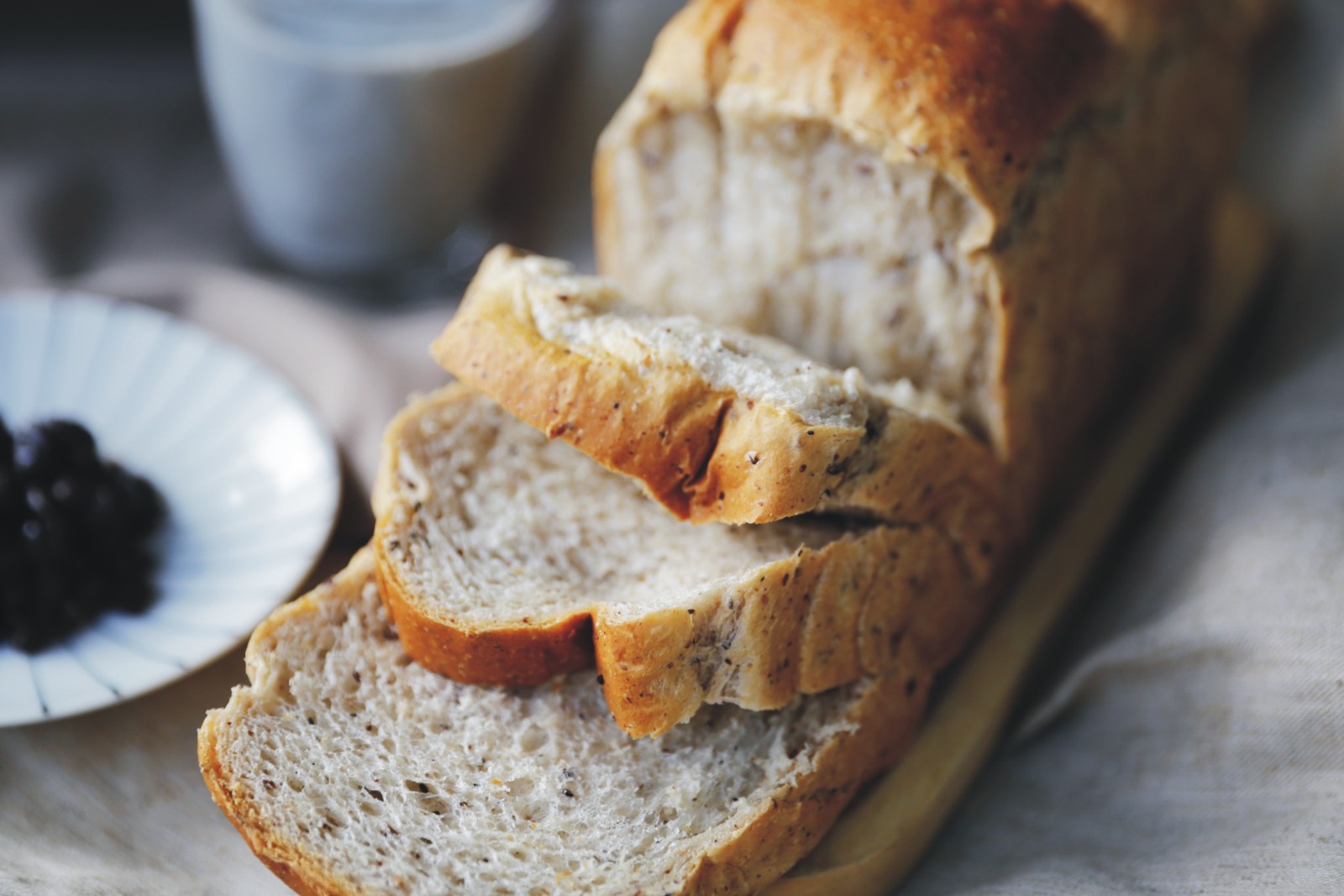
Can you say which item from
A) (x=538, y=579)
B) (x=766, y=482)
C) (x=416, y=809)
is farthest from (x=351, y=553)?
(x=766, y=482)

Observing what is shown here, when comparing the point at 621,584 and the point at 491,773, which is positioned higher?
the point at 621,584

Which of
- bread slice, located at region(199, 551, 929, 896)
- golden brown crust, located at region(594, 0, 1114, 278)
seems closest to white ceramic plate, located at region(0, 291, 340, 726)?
bread slice, located at region(199, 551, 929, 896)

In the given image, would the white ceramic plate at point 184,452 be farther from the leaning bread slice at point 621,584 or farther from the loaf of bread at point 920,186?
the loaf of bread at point 920,186

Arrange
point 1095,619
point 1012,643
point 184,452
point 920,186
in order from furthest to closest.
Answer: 1. point 184,452
2. point 1095,619
3. point 1012,643
4. point 920,186

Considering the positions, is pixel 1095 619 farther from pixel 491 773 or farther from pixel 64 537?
pixel 64 537

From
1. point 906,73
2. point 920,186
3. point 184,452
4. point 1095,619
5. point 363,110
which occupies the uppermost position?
point 906,73

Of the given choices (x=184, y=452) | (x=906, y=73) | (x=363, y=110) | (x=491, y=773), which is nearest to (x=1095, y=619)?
(x=906, y=73)
